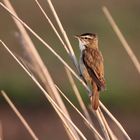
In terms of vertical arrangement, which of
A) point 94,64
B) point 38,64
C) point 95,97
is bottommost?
point 95,97

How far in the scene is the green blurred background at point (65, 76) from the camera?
20.7 metres

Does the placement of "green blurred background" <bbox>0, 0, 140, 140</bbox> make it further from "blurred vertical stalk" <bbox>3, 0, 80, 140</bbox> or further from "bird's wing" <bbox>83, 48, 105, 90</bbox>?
"blurred vertical stalk" <bbox>3, 0, 80, 140</bbox>

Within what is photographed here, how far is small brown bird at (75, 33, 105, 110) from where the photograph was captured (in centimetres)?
898

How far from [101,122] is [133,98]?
1338cm

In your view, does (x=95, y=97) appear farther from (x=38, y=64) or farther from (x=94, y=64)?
(x=94, y=64)

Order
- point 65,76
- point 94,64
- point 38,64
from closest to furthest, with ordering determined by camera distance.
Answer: point 38,64 < point 94,64 < point 65,76

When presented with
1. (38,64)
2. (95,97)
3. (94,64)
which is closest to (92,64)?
(94,64)

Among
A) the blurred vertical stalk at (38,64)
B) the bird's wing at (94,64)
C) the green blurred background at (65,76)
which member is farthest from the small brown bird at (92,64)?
the green blurred background at (65,76)

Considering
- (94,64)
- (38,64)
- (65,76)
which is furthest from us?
(65,76)

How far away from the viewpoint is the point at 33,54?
855cm

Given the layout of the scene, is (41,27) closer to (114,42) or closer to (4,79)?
(114,42)

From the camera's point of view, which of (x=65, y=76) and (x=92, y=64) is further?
(x=65, y=76)

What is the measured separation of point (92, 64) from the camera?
9.35 m

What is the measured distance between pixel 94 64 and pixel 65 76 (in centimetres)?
1299
